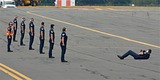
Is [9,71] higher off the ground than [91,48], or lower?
higher

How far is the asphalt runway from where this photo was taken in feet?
74.5

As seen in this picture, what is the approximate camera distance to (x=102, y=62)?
26688mm

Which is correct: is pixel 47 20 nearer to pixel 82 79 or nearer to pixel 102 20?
pixel 102 20

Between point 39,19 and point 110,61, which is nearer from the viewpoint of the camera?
point 110,61

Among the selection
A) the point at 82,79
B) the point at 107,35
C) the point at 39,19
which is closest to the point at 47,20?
the point at 39,19

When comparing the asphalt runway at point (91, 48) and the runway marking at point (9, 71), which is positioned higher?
the runway marking at point (9, 71)

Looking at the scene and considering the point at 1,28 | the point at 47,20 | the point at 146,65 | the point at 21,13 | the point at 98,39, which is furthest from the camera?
the point at 21,13

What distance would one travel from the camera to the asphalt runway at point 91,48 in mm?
22708

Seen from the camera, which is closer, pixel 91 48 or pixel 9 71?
pixel 9 71

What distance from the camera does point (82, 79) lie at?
69.3ft

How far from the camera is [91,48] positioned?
32.7 metres

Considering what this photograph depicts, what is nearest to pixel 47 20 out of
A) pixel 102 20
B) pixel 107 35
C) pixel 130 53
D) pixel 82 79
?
pixel 102 20

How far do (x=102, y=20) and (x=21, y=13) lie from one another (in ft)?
26.7

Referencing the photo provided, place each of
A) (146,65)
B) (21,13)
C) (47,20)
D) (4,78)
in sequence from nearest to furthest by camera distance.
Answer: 1. (4,78)
2. (146,65)
3. (47,20)
4. (21,13)
